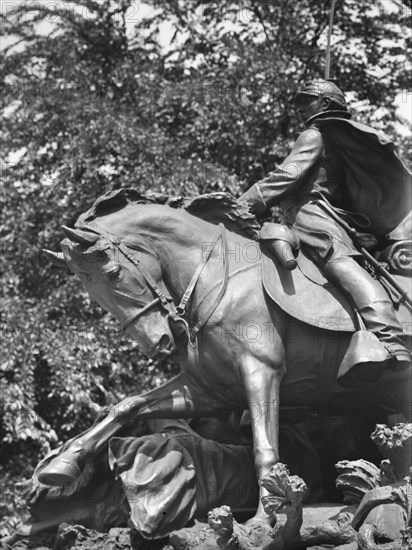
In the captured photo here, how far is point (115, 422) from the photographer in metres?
8.80

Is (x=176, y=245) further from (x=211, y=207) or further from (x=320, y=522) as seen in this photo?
(x=320, y=522)

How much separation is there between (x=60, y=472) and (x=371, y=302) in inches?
85.4

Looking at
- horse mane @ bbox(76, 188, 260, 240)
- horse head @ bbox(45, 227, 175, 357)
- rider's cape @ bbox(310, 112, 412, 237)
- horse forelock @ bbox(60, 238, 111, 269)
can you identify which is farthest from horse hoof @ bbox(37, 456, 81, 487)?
rider's cape @ bbox(310, 112, 412, 237)

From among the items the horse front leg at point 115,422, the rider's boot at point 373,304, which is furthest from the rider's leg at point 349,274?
the horse front leg at point 115,422

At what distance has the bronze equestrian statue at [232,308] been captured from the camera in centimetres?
854

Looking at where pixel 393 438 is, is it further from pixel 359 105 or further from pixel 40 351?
pixel 359 105

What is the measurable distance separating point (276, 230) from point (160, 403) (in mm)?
1312

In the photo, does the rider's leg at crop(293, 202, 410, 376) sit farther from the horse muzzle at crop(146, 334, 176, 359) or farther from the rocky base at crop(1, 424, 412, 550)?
the horse muzzle at crop(146, 334, 176, 359)

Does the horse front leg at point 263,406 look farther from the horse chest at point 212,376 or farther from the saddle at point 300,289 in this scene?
the saddle at point 300,289

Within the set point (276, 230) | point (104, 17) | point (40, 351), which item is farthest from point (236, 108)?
point (276, 230)

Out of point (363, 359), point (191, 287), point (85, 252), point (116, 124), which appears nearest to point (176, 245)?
point (191, 287)

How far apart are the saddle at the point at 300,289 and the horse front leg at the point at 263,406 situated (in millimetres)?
396

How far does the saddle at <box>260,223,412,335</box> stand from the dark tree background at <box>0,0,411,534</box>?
18.1 ft

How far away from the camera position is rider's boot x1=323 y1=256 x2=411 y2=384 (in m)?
8.45
